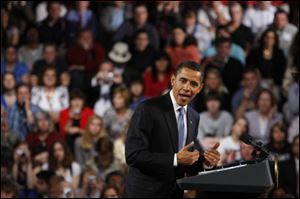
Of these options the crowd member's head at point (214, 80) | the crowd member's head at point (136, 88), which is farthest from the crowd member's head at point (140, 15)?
the crowd member's head at point (214, 80)

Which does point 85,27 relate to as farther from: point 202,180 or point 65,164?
point 202,180

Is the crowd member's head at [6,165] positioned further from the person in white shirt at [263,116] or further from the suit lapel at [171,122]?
the suit lapel at [171,122]

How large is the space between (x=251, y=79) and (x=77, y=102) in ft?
6.03

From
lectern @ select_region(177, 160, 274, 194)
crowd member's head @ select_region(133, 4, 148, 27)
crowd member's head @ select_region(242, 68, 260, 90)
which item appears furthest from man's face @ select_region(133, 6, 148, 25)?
lectern @ select_region(177, 160, 274, 194)

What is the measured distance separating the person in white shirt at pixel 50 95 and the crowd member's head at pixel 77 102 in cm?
20

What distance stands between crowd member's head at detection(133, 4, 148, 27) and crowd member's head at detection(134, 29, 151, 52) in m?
0.21

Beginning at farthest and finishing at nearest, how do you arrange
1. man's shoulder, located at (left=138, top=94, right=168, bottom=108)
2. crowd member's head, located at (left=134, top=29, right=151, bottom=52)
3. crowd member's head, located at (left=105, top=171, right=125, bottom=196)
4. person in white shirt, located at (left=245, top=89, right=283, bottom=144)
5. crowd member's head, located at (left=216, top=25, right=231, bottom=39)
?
1. crowd member's head, located at (left=216, top=25, right=231, bottom=39)
2. crowd member's head, located at (left=134, top=29, right=151, bottom=52)
3. person in white shirt, located at (left=245, top=89, right=283, bottom=144)
4. crowd member's head, located at (left=105, top=171, right=125, bottom=196)
5. man's shoulder, located at (left=138, top=94, right=168, bottom=108)

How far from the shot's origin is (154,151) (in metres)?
4.39

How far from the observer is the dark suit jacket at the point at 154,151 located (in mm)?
4270

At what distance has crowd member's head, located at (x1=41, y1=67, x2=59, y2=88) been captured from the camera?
29.7ft

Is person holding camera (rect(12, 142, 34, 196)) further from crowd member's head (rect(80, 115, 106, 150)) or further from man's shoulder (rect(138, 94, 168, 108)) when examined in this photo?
man's shoulder (rect(138, 94, 168, 108))

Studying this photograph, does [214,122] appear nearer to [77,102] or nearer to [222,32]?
[77,102]

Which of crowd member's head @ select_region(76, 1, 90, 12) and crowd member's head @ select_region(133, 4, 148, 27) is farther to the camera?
crowd member's head @ select_region(76, 1, 90, 12)

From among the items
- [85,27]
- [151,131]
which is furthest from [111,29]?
[151,131]
